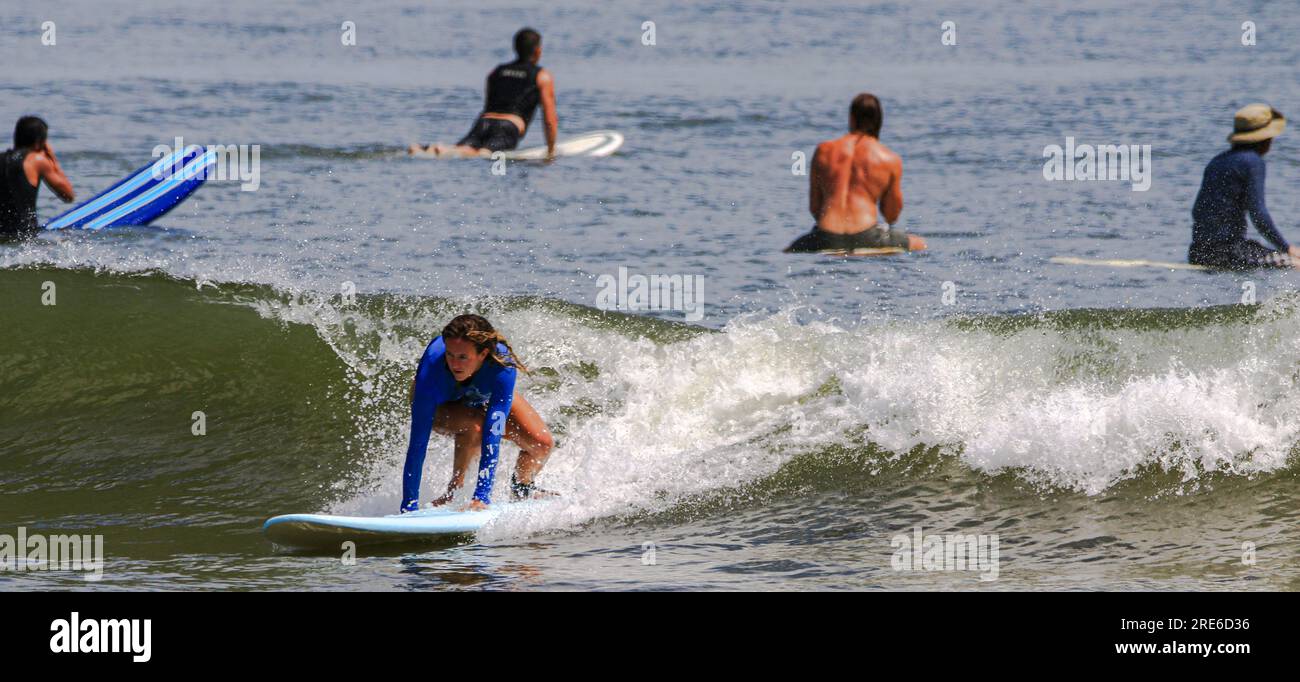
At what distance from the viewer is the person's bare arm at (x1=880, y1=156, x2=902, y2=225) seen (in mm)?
11203

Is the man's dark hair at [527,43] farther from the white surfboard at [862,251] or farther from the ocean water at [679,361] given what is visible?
the white surfboard at [862,251]

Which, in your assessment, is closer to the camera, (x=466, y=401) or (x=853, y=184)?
(x=466, y=401)

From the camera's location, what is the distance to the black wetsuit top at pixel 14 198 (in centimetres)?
1216

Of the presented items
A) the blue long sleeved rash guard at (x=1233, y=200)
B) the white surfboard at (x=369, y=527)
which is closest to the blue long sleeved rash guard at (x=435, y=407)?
the white surfboard at (x=369, y=527)

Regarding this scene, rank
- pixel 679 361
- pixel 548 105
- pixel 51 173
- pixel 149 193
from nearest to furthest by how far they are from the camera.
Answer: pixel 679 361, pixel 51 173, pixel 149 193, pixel 548 105

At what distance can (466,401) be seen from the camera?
6.27m

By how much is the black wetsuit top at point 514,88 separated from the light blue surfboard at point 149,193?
4.35 meters

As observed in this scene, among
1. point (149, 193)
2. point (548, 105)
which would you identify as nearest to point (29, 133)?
point (149, 193)

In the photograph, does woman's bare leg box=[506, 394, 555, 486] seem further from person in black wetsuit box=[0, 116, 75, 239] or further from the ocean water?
person in black wetsuit box=[0, 116, 75, 239]

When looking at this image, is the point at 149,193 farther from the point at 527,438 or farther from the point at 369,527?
the point at 369,527

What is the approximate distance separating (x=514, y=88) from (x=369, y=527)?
37.1ft
